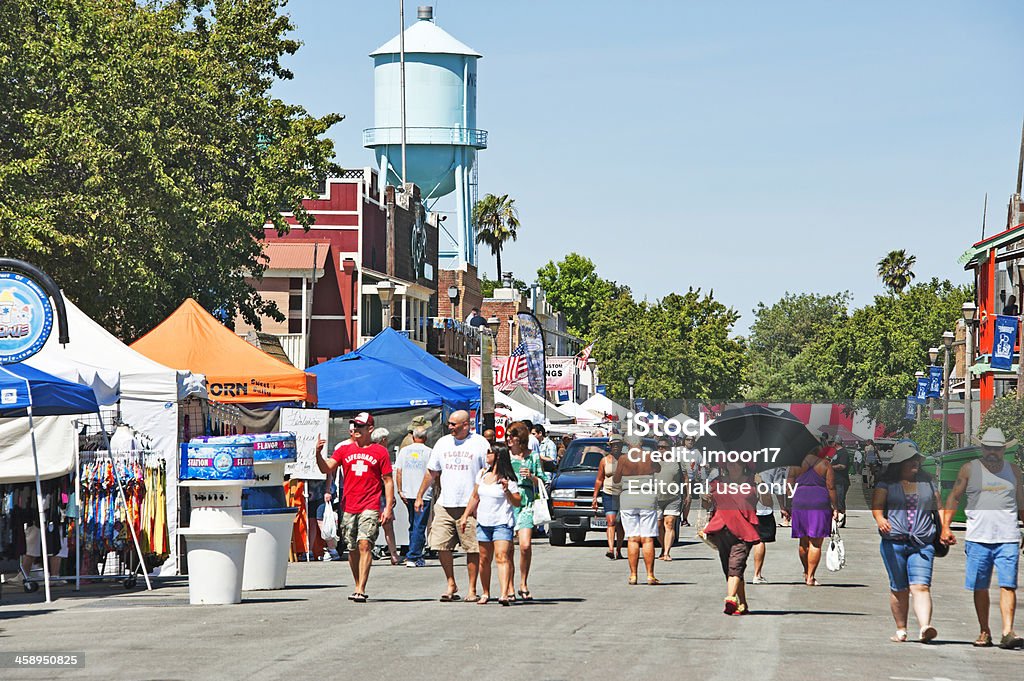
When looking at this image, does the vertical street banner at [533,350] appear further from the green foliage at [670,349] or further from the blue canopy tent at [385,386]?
the green foliage at [670,349]

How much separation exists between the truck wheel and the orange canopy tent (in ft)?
18.6

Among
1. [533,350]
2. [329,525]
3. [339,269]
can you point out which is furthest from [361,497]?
[339,269]

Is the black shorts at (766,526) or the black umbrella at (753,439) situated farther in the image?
the black shorts at (766,526)

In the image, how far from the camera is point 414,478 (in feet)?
80.1

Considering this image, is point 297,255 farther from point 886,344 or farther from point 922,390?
point 886,344

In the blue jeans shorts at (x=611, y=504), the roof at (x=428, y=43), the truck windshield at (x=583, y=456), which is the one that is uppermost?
the roof at (x=428, y=43)

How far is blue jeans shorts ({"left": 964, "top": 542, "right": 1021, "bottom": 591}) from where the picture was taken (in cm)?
1445

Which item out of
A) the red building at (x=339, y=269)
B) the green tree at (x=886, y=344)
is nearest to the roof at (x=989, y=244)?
the green tree at (x=886, y=344)

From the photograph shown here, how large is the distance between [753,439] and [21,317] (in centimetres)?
833

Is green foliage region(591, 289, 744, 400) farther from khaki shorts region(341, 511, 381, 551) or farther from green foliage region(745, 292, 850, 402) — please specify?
khaki shorts region(341, 511, 381, 551)

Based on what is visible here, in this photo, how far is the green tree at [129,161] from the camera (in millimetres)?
32844

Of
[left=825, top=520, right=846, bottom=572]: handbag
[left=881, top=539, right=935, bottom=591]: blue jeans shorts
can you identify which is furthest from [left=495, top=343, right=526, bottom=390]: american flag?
[left=881, top=539, right=935, bottom=591]: blue jeans shorts

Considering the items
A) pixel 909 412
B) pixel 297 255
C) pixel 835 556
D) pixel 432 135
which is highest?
pixel 432 135

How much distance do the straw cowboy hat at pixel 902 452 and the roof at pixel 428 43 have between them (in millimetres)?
76795
